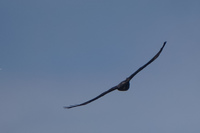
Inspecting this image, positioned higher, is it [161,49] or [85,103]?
[161,49]

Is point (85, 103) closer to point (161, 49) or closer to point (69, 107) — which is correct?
point (69, 107)

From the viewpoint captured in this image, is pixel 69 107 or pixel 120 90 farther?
pixel 120 90

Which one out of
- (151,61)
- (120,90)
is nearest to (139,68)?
(151,61)

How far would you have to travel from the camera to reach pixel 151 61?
96.2 ft

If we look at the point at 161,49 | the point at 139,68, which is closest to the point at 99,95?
the point at 139,68

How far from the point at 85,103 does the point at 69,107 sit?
2.04 m

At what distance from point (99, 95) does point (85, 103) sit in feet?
5.00

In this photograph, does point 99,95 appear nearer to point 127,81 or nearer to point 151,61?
point 127,81

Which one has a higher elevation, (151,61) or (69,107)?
(151,61)

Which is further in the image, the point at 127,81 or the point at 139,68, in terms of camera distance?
the point at 127,81

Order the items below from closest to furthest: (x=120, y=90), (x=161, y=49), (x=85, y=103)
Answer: (x=161, y=49) < (x=85, y=103) < (x=120, y=90)

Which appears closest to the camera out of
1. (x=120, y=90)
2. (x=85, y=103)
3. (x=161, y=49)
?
(x=161, y=49)

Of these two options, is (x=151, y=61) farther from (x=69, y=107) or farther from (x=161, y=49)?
(x=69, y=107)

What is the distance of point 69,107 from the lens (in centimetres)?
3017
